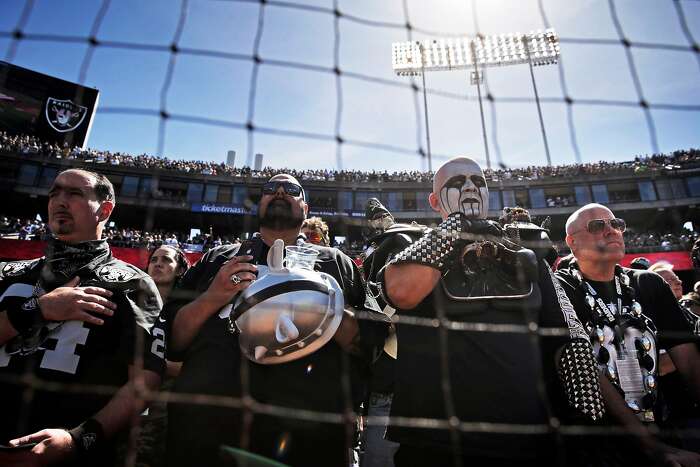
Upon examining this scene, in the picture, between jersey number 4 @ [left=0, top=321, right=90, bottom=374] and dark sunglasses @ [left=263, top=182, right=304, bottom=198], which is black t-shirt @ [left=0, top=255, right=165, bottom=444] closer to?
jersey number 4 @ [left=0, top=321, right=90, bottom=374]

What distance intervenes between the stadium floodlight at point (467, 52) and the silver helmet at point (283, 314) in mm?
20568

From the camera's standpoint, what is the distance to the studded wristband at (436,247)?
1.55 meters

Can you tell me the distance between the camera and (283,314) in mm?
1461

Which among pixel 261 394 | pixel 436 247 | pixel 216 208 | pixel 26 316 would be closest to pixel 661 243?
pixel 436 247

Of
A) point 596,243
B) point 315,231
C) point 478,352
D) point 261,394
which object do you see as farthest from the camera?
point 315,231

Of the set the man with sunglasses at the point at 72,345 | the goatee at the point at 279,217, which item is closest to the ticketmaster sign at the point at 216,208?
the man with sunglasses at the point at 72,345

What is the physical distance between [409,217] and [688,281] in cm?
1773

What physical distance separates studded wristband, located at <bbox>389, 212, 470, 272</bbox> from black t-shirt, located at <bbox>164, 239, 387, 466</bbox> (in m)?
0.44

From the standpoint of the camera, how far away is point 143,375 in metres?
1.80

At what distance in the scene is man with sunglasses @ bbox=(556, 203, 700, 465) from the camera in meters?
1.78

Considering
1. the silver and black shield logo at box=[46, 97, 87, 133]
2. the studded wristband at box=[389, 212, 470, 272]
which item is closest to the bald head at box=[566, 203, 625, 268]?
the studded wristband at box=[389, 212, 470, 272]

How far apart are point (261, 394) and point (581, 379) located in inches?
53.7

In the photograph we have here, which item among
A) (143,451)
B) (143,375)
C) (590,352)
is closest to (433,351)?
(590,352)

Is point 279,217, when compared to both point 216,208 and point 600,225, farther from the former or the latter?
point 216,208
